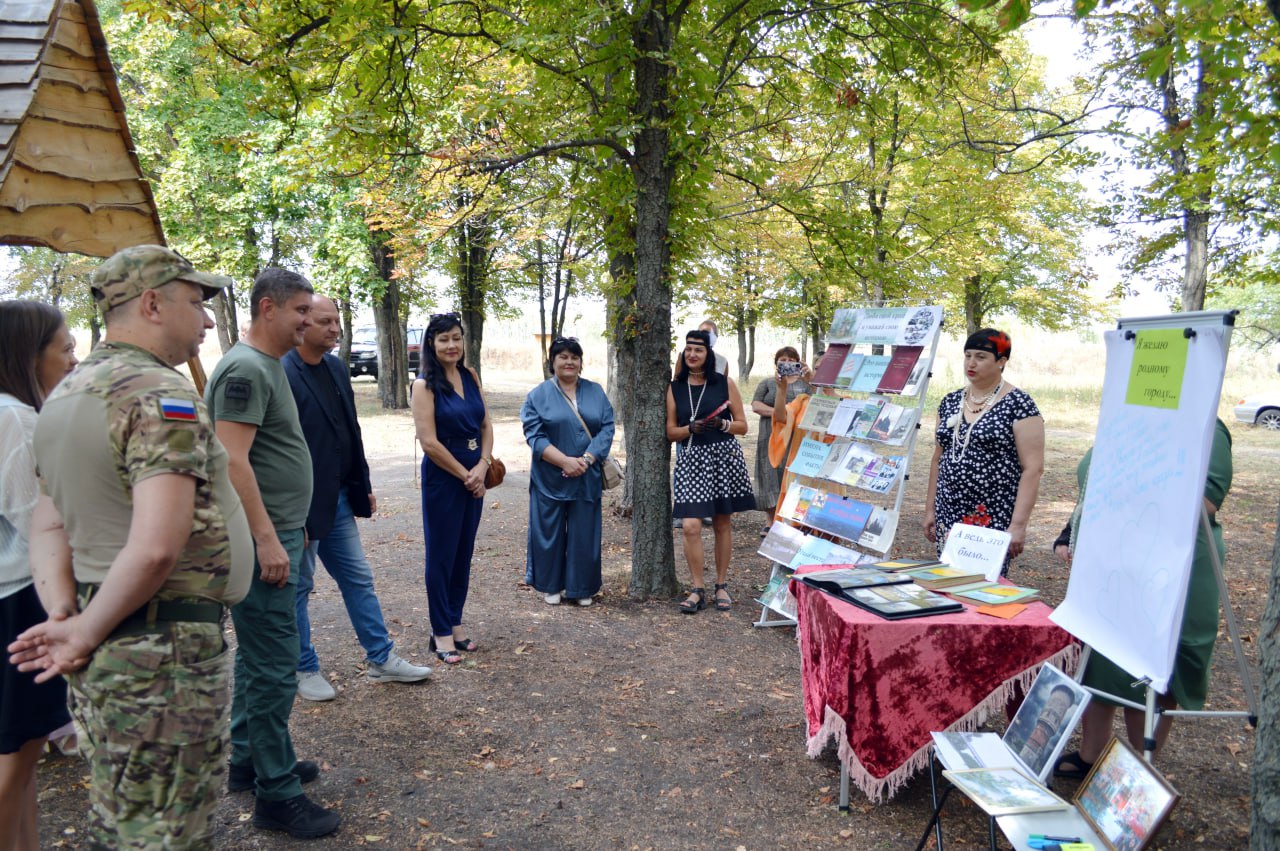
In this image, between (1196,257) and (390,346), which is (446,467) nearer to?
(1196,257)

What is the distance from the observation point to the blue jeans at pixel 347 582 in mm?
3904

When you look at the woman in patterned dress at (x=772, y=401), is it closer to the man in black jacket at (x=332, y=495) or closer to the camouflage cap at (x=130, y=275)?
the man in black jacket at (x=332, y=495)

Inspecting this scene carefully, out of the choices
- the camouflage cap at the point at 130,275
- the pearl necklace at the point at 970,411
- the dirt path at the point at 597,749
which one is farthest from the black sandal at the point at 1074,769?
the camouflage cap at the point at 130,275

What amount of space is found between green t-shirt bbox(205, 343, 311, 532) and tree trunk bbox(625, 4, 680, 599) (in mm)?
3016

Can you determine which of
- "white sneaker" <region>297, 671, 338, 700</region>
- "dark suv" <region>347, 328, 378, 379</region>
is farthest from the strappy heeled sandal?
"dark suv" <region>347, 328, 378, 379</region>

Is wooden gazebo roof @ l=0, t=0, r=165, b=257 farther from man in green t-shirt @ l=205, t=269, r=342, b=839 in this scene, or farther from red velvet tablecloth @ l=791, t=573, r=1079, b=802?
red velvet tablecloth @ l=791, t=573, r=1079, b=802

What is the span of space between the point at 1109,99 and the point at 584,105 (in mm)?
6829

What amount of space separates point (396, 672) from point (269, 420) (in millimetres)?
1942

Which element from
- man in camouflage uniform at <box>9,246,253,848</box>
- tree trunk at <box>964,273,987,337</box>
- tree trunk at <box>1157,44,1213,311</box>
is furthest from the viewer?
tree trunk at <box>964,273,987,337</box>

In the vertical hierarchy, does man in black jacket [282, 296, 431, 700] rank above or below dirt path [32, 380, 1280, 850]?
above

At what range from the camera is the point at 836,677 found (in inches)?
122

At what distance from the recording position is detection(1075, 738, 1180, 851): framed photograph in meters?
2.15

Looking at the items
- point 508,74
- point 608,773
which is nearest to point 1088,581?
point 608,773

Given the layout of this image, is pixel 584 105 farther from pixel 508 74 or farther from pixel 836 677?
pixel 836 677
